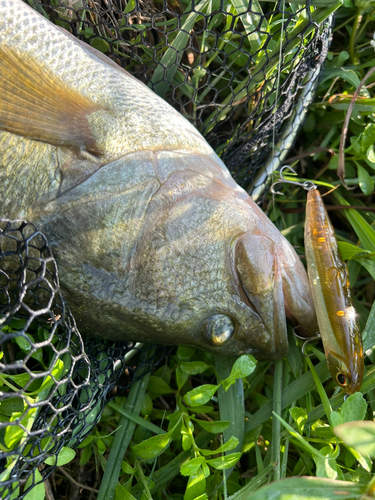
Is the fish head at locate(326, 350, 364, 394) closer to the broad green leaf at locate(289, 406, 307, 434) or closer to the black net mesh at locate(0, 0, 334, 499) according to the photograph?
the broad green leaf at locate(289, 406, 307, 434)

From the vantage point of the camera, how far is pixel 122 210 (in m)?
1.80

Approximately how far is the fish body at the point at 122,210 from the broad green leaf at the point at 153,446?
0.53 m

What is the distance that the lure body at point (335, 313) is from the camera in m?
1.98

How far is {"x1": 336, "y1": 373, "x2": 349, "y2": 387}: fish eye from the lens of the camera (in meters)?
2.02

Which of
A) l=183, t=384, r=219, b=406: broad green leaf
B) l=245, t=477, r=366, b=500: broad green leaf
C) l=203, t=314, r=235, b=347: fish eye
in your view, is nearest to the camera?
l=245, t=477, r=366, b=500: broad green leaf

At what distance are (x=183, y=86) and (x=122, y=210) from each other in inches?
42.0

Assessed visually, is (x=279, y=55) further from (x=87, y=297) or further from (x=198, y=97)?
(x=87, y=297)

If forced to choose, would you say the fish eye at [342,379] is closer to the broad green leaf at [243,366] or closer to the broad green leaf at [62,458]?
the broad green leaf at [243,366]

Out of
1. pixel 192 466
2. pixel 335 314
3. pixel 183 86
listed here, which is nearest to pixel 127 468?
pixel 192 466

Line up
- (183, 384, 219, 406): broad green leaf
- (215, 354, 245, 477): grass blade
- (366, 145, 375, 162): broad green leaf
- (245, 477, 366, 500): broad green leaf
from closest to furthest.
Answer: (245, 477, 366, 500): broad green leaf → (183, 384, 219, 406): broad green leaf → (215, 354, 245, 477): grass blade → (366, 145, 375, 162): broad green leaf

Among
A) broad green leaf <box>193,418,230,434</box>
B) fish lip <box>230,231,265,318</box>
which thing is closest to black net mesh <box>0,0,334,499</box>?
broad green leaf <box>193,418,230,434</box>

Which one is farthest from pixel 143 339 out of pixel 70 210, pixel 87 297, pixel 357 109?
pixel 357 109

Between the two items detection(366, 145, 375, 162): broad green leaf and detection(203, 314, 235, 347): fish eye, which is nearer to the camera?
detection(203, 314, 235, 347): fish eye

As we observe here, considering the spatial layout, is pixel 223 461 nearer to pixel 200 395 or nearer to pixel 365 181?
pixel 200 395
